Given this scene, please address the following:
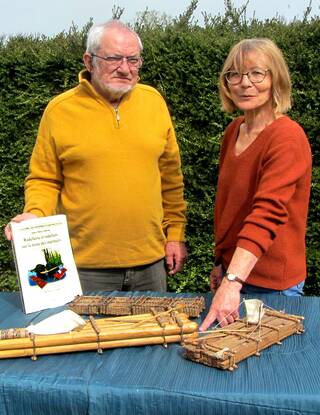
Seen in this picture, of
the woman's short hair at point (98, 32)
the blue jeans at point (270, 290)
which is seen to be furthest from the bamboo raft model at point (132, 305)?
the woman's short hair at point (98, 32)

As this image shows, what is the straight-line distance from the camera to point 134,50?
2.80 m

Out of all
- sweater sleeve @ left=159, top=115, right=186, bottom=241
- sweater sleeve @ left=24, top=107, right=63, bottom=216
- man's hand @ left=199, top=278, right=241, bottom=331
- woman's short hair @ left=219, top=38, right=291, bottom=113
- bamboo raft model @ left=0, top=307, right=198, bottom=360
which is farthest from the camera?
sweater sleeve @ left=159, top=115, right=186, bottom=241

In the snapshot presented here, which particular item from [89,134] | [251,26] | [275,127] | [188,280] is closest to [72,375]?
[275,127]

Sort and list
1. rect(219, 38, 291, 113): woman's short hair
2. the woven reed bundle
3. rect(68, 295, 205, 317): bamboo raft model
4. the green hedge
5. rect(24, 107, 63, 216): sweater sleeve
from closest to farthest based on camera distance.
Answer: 1. the woven reed bundle
2. rect(68, 295, 205, 317): bamboo raft model
3. rect(219, 38, 291, 113): woman's short hair
4. rect(24, 107, 63, 216): sweater sleeve
5. the green hedge

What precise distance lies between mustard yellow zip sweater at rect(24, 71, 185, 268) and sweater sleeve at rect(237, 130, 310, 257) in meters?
0.86

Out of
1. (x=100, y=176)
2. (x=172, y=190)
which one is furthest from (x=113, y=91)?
(x=172, y=190)

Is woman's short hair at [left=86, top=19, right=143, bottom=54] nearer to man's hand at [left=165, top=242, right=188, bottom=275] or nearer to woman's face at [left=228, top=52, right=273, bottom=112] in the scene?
woman's face at [left=228, top=52, right=273, bottom=112]

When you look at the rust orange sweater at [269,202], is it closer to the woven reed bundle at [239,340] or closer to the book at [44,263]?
the woven reed bundle at [239,340]

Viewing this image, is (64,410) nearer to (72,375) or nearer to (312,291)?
(72,375)

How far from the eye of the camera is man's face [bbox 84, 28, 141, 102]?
2762mm

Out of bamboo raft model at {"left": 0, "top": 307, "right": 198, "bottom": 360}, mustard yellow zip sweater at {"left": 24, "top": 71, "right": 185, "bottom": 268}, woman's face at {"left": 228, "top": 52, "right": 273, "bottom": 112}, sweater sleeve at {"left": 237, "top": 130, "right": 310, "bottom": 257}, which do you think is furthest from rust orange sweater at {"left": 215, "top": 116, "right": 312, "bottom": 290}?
mustard yellow zip sweater at {"left": 24, "top": 71, "right": 185, "bottom": 268}

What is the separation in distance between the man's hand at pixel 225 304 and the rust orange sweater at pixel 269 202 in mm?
144

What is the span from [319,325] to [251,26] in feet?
9.82

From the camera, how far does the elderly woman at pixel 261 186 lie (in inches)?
77.9
